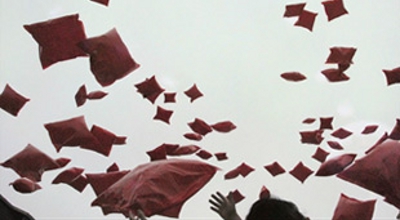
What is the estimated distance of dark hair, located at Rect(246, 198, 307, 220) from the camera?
2.19 m

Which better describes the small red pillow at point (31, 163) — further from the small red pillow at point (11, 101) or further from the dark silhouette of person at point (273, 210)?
the dark silhouette of person at point (273, 210)

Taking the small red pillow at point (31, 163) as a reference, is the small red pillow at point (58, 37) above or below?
above

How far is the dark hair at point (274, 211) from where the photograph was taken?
7.17 ft

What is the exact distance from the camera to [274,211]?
2.20m

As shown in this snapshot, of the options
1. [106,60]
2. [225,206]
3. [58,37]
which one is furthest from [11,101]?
[225,206]

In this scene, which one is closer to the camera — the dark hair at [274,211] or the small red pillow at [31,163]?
the dark hair at [274,211]

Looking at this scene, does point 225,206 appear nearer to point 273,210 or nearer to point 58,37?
point 273,210

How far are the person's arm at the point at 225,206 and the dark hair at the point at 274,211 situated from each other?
0.21 m

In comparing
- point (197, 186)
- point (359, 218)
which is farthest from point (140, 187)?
point (359, 218)

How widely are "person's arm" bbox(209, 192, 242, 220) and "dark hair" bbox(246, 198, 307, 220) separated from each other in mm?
210

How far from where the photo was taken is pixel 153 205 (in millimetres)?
4289

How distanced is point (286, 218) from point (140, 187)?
7.76 ft

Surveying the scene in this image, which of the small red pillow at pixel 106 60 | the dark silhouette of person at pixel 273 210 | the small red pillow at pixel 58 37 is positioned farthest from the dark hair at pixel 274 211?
the small red pillow at pixel 58 37

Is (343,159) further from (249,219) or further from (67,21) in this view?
(249,219)
